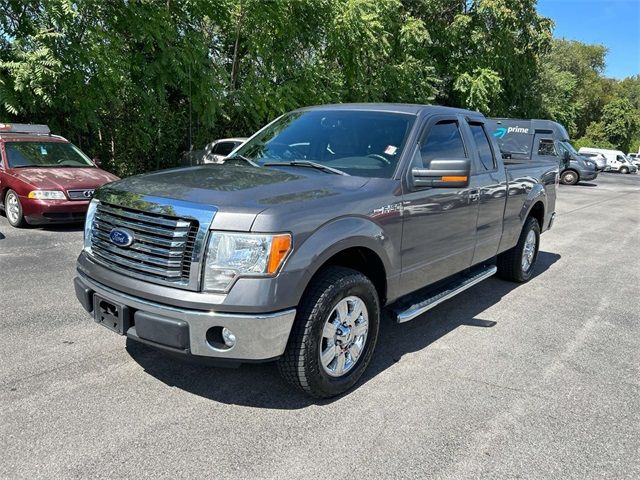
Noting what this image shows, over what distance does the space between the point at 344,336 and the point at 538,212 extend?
4356mm

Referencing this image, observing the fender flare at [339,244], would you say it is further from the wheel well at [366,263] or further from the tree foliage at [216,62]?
the tree foliage at [216,62]

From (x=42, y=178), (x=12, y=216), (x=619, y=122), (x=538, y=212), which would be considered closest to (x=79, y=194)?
(x=42, y=178)

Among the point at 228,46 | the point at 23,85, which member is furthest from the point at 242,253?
the point at 228,46

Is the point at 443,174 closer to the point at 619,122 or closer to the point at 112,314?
the point at 112,314

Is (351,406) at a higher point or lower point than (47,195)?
lower

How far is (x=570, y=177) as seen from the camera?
2528 cm

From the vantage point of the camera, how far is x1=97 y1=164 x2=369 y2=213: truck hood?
3.02 meters

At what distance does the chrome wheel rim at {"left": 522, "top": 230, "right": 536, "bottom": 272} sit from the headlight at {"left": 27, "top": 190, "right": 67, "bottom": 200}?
685cm

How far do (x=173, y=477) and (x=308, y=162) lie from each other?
2.32 m

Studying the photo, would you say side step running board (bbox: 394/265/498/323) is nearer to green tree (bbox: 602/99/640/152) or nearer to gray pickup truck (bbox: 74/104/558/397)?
gray pickup truck (bbox: 74/104/558/397)

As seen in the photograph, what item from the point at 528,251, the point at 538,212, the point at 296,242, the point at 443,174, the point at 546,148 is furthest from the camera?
the point at 546,148

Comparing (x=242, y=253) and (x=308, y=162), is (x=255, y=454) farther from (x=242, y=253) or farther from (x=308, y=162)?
(x=308, y=162)

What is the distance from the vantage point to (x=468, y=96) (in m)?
24.8

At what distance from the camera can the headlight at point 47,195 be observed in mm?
Answer: 8242
